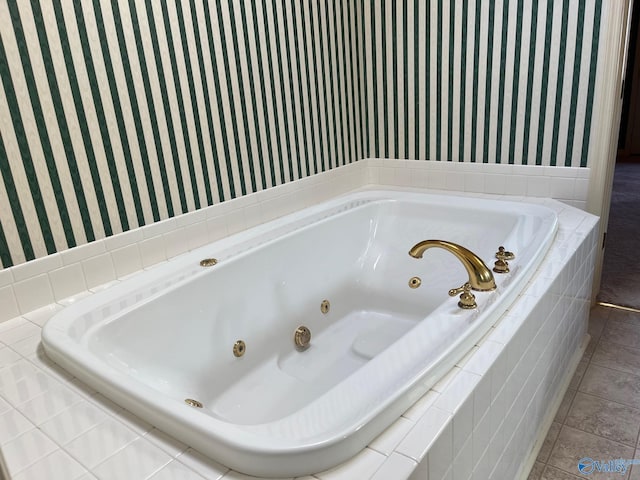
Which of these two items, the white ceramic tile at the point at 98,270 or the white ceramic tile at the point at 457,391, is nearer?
the white ceramic tile at the point at 457,391

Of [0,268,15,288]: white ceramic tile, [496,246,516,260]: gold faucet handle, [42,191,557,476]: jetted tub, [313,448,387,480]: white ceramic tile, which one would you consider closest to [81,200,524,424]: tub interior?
[42,191,557,476]: jetted tub

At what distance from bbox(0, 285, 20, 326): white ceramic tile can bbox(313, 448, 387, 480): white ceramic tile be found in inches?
42.3

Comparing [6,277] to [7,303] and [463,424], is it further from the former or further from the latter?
[463,424]

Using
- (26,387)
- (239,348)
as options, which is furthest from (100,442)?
(239,348)

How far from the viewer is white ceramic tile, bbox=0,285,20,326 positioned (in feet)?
4.61

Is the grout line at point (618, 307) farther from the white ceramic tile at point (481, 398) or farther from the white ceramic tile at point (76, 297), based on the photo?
the white ceramic tile at point (76, 297)

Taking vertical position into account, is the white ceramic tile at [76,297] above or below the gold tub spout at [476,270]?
below

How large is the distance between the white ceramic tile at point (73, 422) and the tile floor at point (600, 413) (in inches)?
48.7

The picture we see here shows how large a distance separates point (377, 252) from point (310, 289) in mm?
456

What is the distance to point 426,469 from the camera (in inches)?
33.5

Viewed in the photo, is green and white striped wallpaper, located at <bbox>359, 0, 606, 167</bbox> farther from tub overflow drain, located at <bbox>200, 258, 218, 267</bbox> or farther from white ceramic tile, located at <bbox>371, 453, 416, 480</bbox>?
white ceramic tile, located at <bbox>371, 453, 416, 480</bbox>

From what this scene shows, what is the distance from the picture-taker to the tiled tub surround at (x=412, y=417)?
0.85 metres

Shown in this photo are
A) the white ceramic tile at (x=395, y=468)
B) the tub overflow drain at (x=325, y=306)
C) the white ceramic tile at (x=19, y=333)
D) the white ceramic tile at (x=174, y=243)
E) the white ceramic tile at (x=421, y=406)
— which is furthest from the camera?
the tub overflow drain at (x=325, y=306)

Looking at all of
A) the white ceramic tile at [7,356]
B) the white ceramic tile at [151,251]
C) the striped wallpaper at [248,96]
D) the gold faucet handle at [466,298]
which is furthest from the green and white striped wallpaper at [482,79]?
the white ceramic tile at [7,356]
